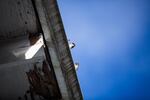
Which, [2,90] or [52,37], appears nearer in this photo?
[52,37]

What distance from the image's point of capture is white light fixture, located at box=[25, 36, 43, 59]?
2.41m

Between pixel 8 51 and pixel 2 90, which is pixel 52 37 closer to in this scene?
pixel 8 51

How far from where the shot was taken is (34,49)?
2.45 meters

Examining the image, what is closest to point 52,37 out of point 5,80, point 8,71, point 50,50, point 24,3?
point 50,50

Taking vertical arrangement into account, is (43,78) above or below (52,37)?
below

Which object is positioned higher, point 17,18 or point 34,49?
point 17,18

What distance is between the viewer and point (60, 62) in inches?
96.7

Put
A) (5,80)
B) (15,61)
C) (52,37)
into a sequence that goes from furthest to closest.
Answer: (5,80), (15,61), (52,37)

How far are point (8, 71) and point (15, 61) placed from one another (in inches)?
7.0

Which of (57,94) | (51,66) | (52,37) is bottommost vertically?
(57,94)

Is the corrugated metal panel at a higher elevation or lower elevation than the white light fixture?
higher

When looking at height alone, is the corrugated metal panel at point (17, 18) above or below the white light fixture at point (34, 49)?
above

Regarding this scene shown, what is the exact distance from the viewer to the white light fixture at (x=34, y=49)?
94.8 inches

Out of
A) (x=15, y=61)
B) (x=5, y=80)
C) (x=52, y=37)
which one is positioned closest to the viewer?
(x=52, y=37)
